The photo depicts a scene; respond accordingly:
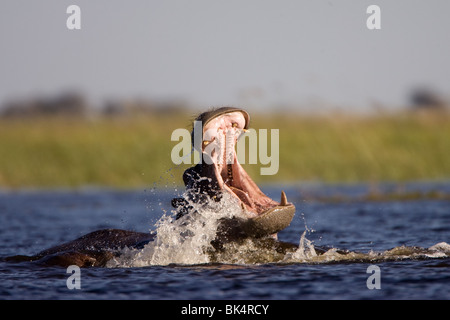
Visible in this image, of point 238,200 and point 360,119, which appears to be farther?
point 360,119

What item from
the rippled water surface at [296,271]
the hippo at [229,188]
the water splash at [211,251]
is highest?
the hippo at [229,188]

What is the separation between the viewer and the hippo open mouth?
6254mm

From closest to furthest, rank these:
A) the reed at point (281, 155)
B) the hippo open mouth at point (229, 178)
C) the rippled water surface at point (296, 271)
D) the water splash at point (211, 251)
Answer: the rippled water surface at point (296, 271)
the hippo open mouth at point (229, 178)
the water splash at point (211, 251)
the reed at point (281, 155)

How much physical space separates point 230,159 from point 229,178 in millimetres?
186

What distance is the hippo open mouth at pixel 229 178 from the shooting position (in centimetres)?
625

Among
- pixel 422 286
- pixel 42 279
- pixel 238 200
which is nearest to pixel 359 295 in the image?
pixel 422 286

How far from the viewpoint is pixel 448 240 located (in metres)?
8.91

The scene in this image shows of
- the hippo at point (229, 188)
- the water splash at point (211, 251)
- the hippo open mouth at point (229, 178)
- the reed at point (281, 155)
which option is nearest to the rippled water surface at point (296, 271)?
the water splash at point (211, 251)

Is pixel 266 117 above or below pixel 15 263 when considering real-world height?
above

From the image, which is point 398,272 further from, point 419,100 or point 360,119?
point 419,100

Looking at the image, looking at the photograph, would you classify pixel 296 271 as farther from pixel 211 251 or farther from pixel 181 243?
pixel 181 243

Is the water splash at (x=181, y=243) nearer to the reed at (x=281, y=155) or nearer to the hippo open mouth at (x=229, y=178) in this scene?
the hippo open mouth at (x=229, y=178)
